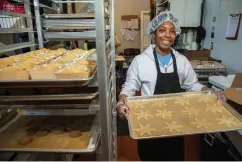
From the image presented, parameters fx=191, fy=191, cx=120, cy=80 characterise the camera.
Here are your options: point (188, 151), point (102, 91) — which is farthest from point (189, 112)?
point (188, 151)

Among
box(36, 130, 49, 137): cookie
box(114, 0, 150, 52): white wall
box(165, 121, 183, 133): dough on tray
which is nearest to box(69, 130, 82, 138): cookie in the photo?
box(36, 130, 49, 137): cookie

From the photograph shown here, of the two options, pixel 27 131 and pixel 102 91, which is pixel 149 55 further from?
pixel 27 131

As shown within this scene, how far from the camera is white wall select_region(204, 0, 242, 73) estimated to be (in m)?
2.41

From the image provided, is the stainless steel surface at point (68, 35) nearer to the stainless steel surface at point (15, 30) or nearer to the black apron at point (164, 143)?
the stainless steel surface at point (15, 30)

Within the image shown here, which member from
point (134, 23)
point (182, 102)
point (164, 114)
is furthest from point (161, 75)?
point (134, 23)

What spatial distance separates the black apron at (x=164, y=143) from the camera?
4.88 ft

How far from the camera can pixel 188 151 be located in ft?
7.64

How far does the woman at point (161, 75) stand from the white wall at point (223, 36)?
1271 millimetres

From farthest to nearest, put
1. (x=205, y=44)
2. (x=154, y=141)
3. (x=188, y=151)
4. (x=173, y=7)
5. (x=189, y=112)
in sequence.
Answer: (x=205, y=44) → (x=173, y=7) → (x=188, y=151) → (x=154, y=141) → (x=189, y=112)

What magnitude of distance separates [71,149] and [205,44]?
10.6 ft

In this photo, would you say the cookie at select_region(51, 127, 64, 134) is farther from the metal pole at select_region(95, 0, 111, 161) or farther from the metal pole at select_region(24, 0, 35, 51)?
the metal pole at select_region(24, 0, 35, 51)

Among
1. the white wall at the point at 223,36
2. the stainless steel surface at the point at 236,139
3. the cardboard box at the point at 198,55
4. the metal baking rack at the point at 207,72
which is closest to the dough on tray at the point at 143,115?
the stainless steel surface at the point at 236,139

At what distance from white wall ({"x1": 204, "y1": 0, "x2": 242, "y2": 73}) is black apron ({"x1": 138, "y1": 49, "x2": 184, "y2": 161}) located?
4.48 feet

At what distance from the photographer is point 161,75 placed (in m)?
1.48
